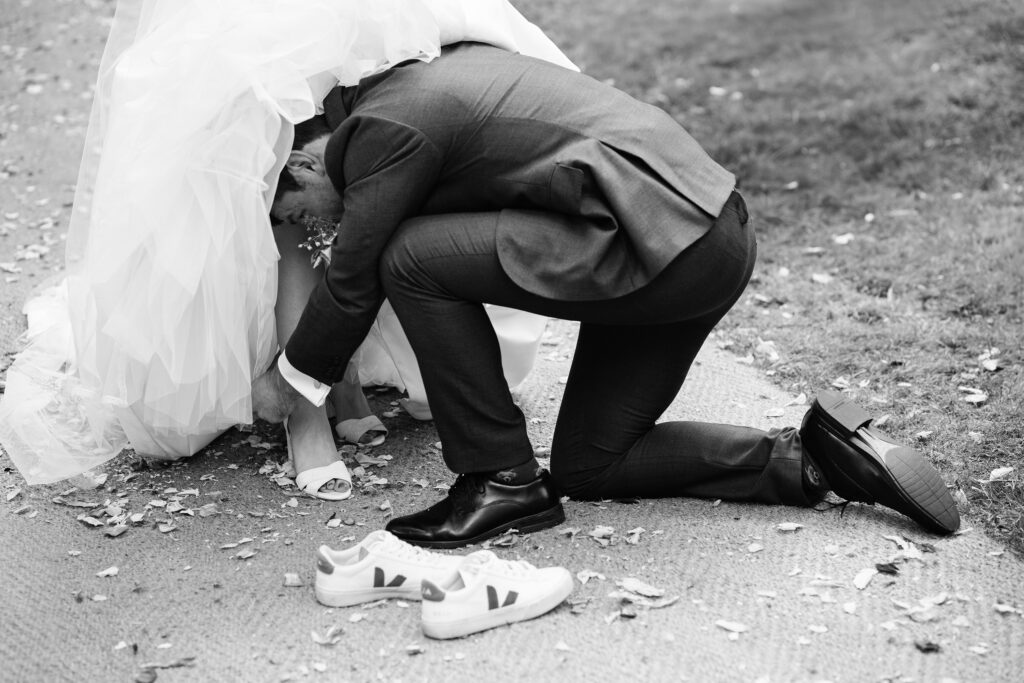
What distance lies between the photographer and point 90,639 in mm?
2789

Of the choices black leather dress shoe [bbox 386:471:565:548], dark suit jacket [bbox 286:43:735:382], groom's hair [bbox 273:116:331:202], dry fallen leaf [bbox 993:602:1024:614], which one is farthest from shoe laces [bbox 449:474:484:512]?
dry fallen leaf [bbox 993:602:1024:614]

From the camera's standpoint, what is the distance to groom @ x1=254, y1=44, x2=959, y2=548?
9.15 feet

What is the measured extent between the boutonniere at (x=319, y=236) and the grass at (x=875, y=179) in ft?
6.22

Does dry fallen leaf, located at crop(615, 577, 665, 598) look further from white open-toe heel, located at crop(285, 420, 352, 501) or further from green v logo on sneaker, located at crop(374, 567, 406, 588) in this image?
white open-toe heel, located at crop(285, 420, 352, 501)

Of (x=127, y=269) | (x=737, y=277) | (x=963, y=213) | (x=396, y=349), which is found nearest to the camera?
(x=737, y=277)

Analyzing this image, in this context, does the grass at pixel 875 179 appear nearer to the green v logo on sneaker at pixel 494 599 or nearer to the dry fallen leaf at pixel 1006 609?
the dry fallen leaf at pixel 1006 609

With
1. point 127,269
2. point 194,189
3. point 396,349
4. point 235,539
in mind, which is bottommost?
point 235,539

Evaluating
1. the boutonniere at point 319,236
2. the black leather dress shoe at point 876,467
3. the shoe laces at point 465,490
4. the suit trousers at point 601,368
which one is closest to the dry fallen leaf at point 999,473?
the black leather dress shoe at point 876,467

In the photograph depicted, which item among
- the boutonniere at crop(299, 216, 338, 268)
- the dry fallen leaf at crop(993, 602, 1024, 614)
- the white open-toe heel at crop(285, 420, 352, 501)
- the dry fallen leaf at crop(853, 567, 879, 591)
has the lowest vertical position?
the white open-toe heel at crop(285, 420, 352, 501)

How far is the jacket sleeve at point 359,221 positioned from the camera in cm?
277

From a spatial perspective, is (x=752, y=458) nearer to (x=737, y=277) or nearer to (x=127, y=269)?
(x=737, y=277)

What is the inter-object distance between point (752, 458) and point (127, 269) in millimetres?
1832

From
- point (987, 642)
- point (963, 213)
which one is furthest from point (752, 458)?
point (963, 213)

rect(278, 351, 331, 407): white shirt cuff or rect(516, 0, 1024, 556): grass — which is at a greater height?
rect(278, 351, 331, 407): white shirt cuff
